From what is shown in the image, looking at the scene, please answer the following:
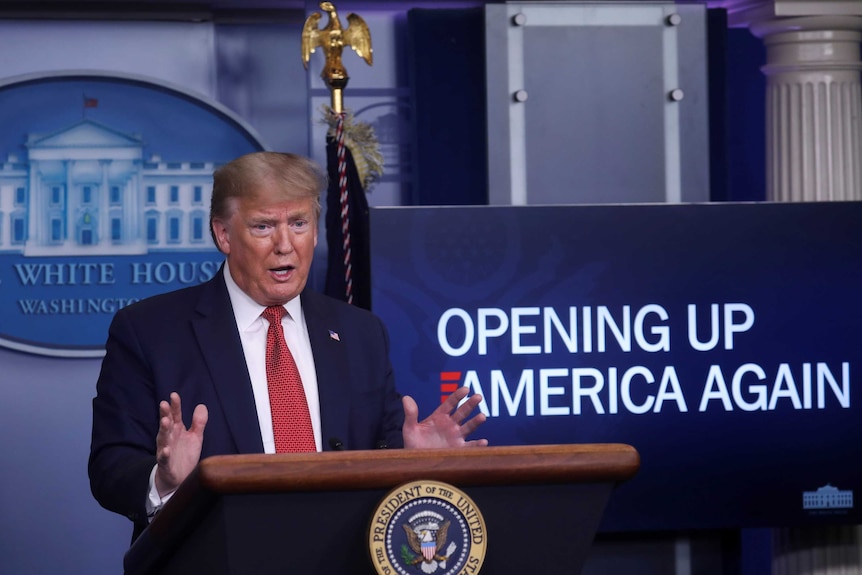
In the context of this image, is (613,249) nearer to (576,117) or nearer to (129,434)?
(576,117)

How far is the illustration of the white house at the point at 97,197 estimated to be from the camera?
416 centimetres

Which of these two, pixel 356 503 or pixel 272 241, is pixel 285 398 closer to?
pixel 272 241

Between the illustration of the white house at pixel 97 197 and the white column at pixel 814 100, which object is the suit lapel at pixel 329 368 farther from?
the white column at pixel 814 100

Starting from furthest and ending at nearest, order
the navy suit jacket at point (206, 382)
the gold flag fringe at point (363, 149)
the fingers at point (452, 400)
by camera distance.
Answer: the gold flag fringe at point (363, 149) < the navy suit jacket at point (206, 382) < the fingers at point (452, 400)

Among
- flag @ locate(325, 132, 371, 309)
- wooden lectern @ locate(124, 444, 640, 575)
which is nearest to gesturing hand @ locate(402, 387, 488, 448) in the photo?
wooden lectern @ locate(124, 444, 640, 575)

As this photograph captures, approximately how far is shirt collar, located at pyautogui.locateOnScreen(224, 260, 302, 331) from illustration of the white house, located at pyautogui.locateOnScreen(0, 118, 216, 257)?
205 cm

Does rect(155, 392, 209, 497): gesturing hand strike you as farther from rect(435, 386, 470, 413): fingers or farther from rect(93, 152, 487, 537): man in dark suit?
rect(435, 386, 470, 413): fingers

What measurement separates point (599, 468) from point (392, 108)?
3.14 meters

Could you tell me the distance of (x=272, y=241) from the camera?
2201mm

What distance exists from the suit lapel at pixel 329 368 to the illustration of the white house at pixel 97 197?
6.71ft

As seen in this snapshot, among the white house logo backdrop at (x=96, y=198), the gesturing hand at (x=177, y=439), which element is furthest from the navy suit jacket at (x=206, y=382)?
the white house logo backdrop at (x=96, y=198)

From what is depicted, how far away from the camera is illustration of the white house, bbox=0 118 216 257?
416 centimetres

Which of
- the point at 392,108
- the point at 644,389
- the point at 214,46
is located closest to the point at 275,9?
the point at 214,46

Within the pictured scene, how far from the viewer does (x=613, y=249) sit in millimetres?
3652
